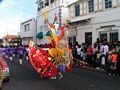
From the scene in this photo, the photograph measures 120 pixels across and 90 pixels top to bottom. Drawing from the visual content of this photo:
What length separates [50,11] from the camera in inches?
1649

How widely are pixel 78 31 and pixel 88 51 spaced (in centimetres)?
1074

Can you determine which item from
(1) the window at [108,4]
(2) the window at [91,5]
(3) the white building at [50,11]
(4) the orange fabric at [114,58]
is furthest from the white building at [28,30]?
(4) the orange fabric at [114,58]

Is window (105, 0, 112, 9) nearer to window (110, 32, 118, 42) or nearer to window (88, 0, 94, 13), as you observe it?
window (110, 32, 118, 42)

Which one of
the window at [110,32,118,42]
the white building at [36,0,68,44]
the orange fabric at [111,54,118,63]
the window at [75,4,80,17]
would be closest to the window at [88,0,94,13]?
the window at [75,4,80,17]

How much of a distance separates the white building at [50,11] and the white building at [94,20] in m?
1.70

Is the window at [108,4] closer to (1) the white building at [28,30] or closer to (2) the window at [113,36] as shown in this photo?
(2) the window at [113,36]

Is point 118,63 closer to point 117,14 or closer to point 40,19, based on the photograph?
point 117,14

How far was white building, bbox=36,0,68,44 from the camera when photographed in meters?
37.2

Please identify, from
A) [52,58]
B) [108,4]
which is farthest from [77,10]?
[52,58]

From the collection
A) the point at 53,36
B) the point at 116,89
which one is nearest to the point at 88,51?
the point at 53,36

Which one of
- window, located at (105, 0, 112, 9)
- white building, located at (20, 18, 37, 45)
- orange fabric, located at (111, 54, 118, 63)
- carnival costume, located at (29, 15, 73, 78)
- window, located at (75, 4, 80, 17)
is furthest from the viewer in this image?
white building, located at (20, 18, 37, 45)

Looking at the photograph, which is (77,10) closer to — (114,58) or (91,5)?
(91,5)

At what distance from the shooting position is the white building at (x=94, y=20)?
26.9 m

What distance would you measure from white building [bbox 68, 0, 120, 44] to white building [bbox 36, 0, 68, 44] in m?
1.70
